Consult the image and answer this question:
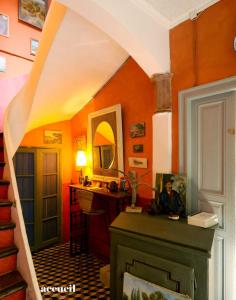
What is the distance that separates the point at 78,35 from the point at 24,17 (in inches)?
101

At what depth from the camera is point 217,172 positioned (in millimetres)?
1942

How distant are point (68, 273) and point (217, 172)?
8.50 ft

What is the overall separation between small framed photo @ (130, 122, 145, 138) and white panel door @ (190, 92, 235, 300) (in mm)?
769

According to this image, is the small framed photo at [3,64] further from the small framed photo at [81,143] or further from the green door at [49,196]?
the small framed photo at [81,143]

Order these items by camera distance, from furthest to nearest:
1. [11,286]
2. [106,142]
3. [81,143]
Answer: [81,143], [106,142], [11,286]

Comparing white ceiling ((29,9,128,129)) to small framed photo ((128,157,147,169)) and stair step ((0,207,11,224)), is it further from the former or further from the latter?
stair step ((0,207,11,224))

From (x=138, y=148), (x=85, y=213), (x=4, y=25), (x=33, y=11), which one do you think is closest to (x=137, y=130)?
(x=138, y=148)

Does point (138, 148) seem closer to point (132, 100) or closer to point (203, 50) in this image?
point (132, 100)

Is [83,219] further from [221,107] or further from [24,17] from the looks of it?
[24,17]

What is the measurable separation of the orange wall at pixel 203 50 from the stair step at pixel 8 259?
5.31 ft

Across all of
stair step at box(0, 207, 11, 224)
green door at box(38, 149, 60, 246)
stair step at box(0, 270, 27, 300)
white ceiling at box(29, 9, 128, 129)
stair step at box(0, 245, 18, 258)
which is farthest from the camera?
Answer: green door at box(38, 149, 60, 246)

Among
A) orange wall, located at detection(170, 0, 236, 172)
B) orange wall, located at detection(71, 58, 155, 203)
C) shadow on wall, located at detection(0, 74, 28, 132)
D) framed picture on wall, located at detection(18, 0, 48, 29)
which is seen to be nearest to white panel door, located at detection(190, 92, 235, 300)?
orange wall, located at detection(170, 0, 236, 172)

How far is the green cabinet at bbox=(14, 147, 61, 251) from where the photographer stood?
12.9 ft

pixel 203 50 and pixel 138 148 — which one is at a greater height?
pixel 203 50
